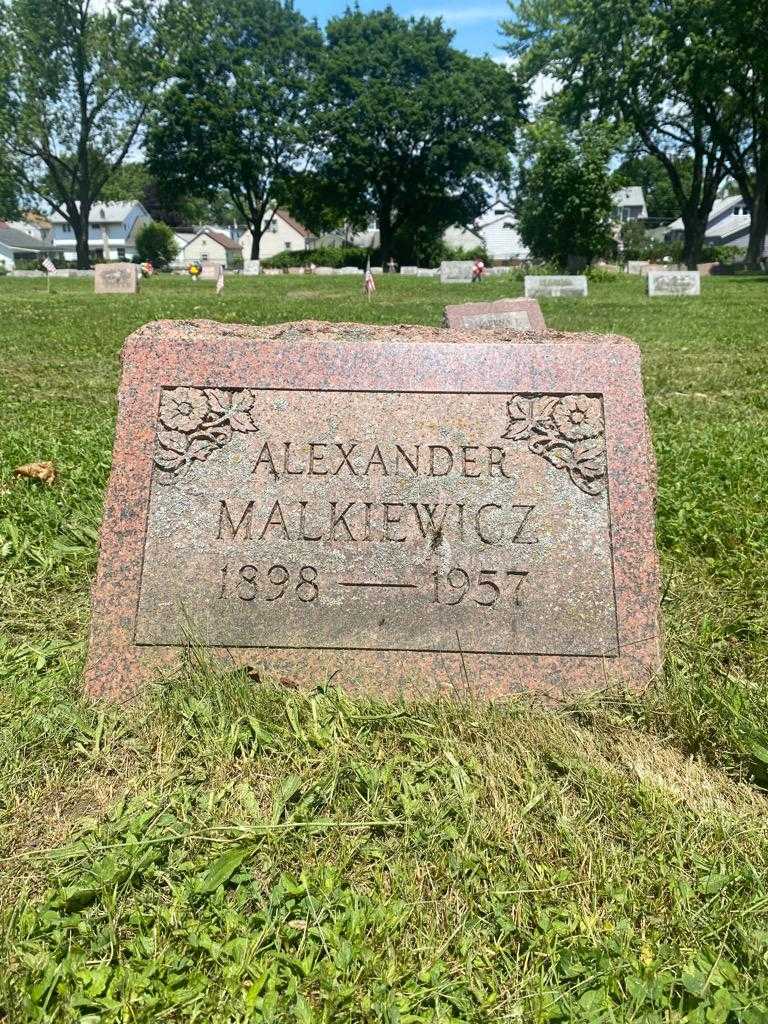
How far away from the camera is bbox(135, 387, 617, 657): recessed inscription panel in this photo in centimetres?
269

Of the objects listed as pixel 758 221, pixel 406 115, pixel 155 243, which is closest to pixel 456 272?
pixel 758 221

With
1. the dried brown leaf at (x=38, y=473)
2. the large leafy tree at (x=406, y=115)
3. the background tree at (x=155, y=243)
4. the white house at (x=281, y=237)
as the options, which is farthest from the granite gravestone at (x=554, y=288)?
the white house at (x=281, y=237)

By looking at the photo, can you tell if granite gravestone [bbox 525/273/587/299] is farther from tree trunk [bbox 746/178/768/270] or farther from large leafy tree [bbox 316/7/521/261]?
large leafy tree [bbox 316/7/521/261]

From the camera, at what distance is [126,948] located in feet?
6.07

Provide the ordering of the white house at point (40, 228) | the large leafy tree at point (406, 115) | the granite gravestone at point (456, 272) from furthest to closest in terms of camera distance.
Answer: the white house at point (40, 228)
the large leafy tree at point (406, 115)
the granite gravestone at point (456, 272)

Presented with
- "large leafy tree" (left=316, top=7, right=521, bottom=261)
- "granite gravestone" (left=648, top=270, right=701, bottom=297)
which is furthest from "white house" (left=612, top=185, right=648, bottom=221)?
"granite gravestone" (left=648, top=270, right=701, bottom=297)

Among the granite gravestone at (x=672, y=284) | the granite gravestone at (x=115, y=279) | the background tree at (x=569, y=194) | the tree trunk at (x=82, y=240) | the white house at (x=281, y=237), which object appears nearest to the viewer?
the granite gravestone at (x=672, y=284)

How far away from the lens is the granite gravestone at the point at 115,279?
2398cm

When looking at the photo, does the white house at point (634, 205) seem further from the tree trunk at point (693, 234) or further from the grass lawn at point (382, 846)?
the grass lawn at point (382, 846)

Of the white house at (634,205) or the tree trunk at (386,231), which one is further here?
the white house at (634,205)

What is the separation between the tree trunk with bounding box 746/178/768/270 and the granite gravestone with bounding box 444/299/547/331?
3525 centimetres

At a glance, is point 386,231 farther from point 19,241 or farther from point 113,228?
point 19,241

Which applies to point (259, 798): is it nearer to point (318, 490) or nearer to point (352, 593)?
point (352, 593)

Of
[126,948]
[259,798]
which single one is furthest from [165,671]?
[126,948]
